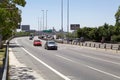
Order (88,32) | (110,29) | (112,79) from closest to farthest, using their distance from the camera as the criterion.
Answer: (112,79) → (110,29) → (88,32)

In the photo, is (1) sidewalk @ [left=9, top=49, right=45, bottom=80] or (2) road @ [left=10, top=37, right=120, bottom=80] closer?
(1) sidewalk @ [left=9, top=49, right=45, bottom=80]

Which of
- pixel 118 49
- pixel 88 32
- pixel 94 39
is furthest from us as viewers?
pixel 88 32

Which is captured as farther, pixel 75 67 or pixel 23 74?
pixel 75 67

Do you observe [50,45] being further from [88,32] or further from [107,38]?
[88,32]

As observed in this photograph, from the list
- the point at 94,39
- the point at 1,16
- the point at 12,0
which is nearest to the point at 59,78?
the point at 1,16

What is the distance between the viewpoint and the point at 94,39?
441ft

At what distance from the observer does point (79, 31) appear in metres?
149

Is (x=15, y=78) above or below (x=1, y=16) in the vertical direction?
below

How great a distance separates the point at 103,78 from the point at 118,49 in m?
31.2

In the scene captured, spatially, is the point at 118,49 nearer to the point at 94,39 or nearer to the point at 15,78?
the point at 15,78

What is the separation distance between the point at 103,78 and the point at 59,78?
2202 mm

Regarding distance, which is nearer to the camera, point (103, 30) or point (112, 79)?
point (112, 79)

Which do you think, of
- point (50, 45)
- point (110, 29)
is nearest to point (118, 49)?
point (50, 45)

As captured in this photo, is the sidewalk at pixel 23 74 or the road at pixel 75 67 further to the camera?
the road at pixel 75 67
